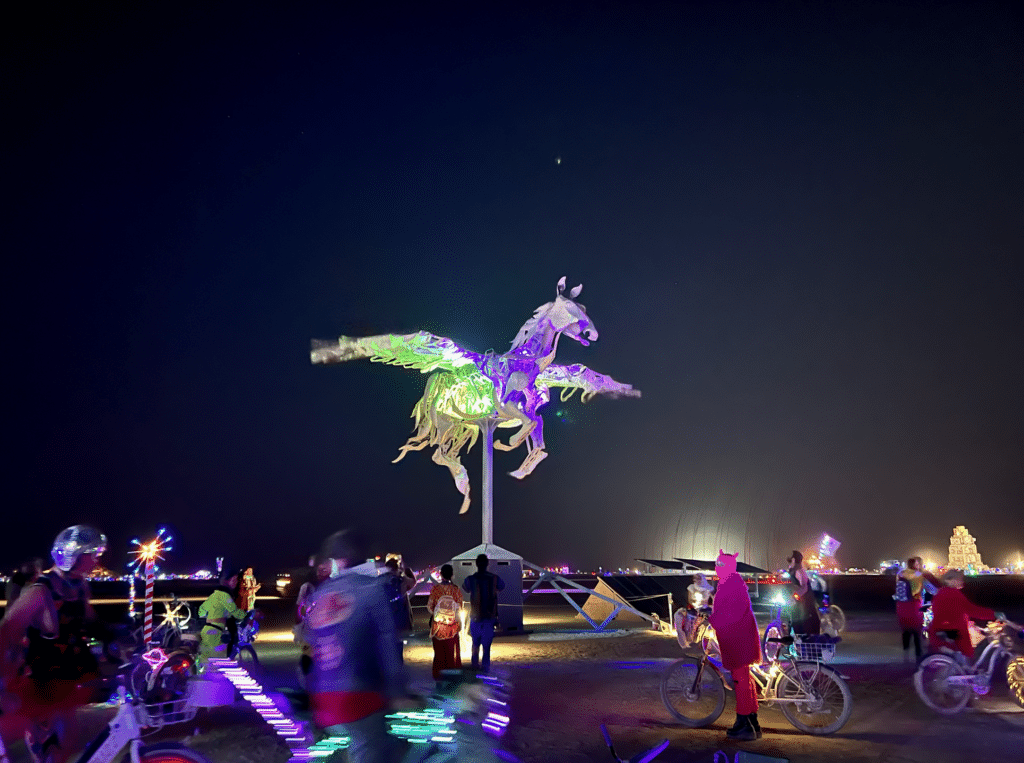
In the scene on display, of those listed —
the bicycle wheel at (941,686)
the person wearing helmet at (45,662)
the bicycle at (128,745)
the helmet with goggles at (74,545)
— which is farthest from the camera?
the bicycle wheel at (941,686)

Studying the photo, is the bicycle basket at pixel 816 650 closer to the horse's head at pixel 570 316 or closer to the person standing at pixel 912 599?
the person standing at pixel 912 599

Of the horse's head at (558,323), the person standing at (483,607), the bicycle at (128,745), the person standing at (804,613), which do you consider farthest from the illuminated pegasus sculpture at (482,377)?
the bicycle at (128,745)

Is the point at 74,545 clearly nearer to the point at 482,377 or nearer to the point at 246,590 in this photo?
the point at 246,590

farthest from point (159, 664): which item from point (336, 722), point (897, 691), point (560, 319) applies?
point (560, 319)

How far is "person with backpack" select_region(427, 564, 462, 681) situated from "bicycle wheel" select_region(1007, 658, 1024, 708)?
6.24m

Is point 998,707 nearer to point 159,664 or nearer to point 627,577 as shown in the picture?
point 159,664

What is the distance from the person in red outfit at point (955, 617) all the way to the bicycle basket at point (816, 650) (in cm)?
190

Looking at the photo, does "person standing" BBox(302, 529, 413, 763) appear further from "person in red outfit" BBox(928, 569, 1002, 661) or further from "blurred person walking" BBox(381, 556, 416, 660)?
"person in red outfit" BBox(928, 569, 1002, 661)

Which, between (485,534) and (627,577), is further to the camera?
(627,577)

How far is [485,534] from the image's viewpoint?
62.7 feet

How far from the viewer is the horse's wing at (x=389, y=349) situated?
57.8 feet

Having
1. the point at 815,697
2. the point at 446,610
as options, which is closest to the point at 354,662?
the point at 815,697

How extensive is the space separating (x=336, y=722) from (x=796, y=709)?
5.16 m

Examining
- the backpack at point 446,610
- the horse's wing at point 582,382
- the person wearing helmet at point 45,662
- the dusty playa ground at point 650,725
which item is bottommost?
the dusty playa ground at point 650,725
